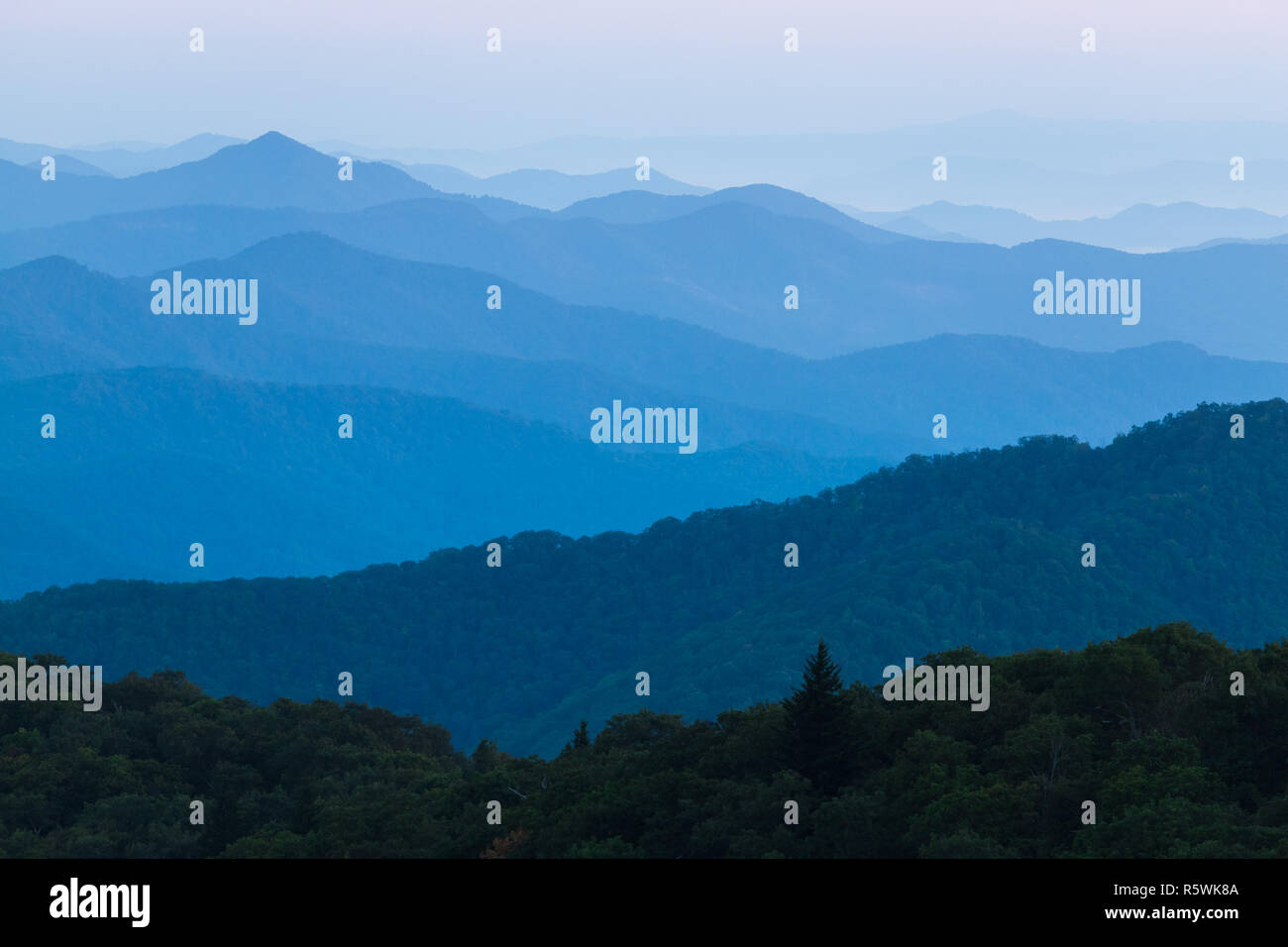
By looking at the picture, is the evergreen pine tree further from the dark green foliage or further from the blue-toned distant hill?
the blue-toned distant hill

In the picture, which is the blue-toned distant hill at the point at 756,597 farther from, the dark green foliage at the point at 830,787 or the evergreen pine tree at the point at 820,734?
the evergreen pine tree at the point at 820,734

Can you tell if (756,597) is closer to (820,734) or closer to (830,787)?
(820,734)

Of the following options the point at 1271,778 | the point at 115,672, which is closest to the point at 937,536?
the point at 115,672

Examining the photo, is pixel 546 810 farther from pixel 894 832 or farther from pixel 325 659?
pixel 325 659

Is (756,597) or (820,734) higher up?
(756,597)

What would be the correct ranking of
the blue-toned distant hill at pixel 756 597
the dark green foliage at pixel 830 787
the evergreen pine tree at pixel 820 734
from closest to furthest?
the dark green foliage at pixel 830 787, the evergreen pine tree at pixel 820 734, the blue-toned distant hill at pixel 756 597

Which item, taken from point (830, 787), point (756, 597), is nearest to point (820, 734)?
point (830, 787)

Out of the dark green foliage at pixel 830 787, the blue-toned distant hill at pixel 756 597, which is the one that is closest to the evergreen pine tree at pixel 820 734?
the dark green foliage at pixel 830 787
